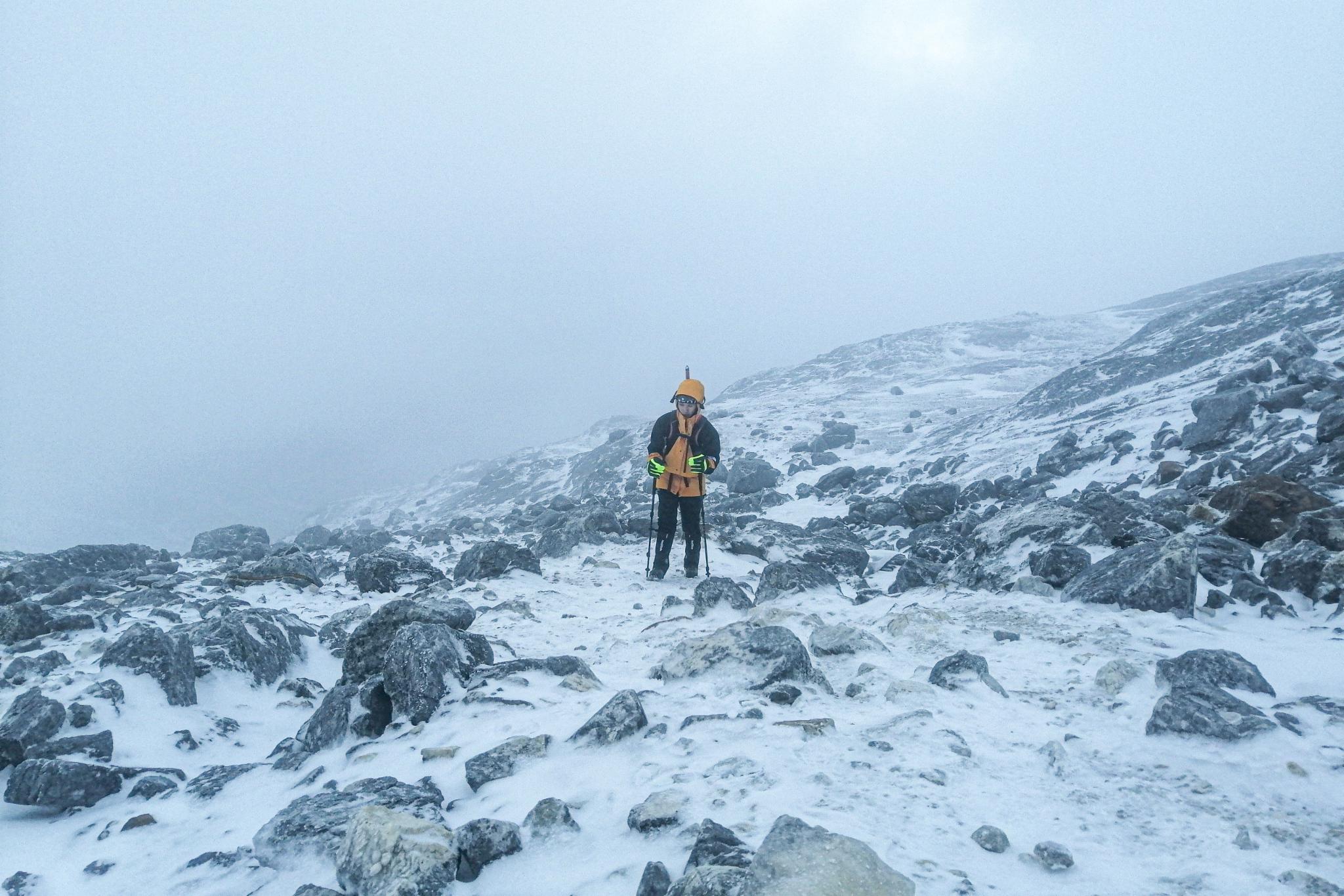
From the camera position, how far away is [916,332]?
65188mm

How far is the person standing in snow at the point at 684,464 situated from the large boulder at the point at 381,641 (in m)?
3.87

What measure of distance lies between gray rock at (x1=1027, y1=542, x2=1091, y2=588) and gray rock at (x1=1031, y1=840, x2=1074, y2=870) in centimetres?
443

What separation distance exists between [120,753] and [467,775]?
2.65 metres

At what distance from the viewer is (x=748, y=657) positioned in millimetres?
4492

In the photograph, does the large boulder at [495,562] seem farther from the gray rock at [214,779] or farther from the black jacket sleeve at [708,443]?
the gray rock at [214,779]

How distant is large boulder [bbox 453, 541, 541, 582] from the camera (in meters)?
9.41

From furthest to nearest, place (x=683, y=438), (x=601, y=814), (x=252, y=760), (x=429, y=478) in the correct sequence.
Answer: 1. (x=429, y=478)
2. (x=683, y=438)
3. (x=252, y=760)
4. (x=601, y=814)

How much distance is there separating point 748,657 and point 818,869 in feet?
7.90

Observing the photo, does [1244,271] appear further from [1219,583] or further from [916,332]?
[1219,583]

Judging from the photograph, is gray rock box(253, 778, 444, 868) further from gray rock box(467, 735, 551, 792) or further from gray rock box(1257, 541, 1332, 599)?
gray rock box(1257, 541, 1332, 599)

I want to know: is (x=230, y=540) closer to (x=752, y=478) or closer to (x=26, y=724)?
(x=752, y=478)

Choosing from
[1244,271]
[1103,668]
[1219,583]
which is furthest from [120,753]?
[1244,271]

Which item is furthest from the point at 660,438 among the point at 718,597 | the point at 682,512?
the point at 718,597

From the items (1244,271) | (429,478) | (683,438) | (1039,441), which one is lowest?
(429,478)
